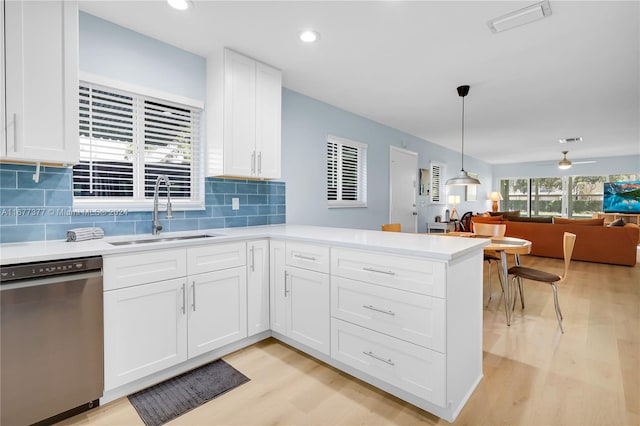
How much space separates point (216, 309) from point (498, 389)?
1933 millimetres

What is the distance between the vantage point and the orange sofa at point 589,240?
525 cm

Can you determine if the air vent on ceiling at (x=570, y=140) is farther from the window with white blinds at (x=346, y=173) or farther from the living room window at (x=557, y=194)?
the window with white blinds at (x=346, y=173)

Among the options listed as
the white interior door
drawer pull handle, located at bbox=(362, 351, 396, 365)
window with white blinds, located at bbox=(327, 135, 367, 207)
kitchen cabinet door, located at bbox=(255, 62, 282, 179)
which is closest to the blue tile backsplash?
kitchen cabinet door, located at bbox=(255, 62, 282, 179)

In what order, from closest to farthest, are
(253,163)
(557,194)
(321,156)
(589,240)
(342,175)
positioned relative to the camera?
(253,163) < (321,156) < (342,175) < (589,240) < (557,194)

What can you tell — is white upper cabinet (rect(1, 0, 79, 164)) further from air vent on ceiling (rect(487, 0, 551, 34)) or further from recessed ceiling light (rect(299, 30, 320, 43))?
A: air vent on ceiling (rect(487, 0, 551, 34))

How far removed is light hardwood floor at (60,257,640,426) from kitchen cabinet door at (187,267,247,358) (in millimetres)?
228

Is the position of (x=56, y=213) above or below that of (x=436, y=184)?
below

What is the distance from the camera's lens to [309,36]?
2.48 metres

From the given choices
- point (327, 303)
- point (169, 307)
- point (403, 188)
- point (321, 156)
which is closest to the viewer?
point (169, 307)

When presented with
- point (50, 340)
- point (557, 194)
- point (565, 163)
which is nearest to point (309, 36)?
point (50, 340)

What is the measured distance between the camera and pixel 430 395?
5.44 ft

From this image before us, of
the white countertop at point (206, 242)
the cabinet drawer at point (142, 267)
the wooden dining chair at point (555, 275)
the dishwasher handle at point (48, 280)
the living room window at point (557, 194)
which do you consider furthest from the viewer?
the living room window at point (557, 194)

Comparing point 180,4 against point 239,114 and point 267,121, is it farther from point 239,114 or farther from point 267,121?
point 267,121

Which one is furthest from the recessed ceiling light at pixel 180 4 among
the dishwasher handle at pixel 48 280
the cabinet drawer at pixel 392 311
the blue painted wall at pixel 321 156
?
the cabinet drawer at pixel 392 311
